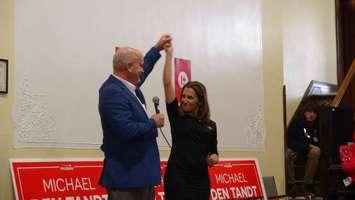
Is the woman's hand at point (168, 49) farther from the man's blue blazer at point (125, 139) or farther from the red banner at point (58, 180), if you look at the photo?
the red banner at point (58, 180)

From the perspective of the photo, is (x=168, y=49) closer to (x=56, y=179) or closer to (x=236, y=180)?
(x=56, y=179)

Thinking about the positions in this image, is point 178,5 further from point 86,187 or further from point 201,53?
point 86,187

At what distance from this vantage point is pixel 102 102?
10.8 feet

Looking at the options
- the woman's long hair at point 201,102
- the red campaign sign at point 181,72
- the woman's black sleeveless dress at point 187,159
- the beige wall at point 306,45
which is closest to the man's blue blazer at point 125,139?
the woman's black sleeveless dress at point 187,159

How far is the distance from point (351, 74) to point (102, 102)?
4312 millimetres

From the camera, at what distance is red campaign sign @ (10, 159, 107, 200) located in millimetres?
4414

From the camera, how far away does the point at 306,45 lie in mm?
9672

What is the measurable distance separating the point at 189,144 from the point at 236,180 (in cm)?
302

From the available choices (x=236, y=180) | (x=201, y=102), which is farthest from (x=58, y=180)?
(x=236, y=180)

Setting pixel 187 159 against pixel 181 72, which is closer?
pixel 187 159

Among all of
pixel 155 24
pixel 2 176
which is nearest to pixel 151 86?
pixel 155 24

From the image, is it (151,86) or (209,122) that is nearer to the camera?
(209,122)

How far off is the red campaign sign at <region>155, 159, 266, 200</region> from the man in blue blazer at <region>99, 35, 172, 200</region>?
2.83 meters

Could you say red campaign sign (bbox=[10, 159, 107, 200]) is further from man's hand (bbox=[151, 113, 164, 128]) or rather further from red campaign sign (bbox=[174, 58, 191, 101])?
man's hand (bbox=[151, 113, 164, 128])
